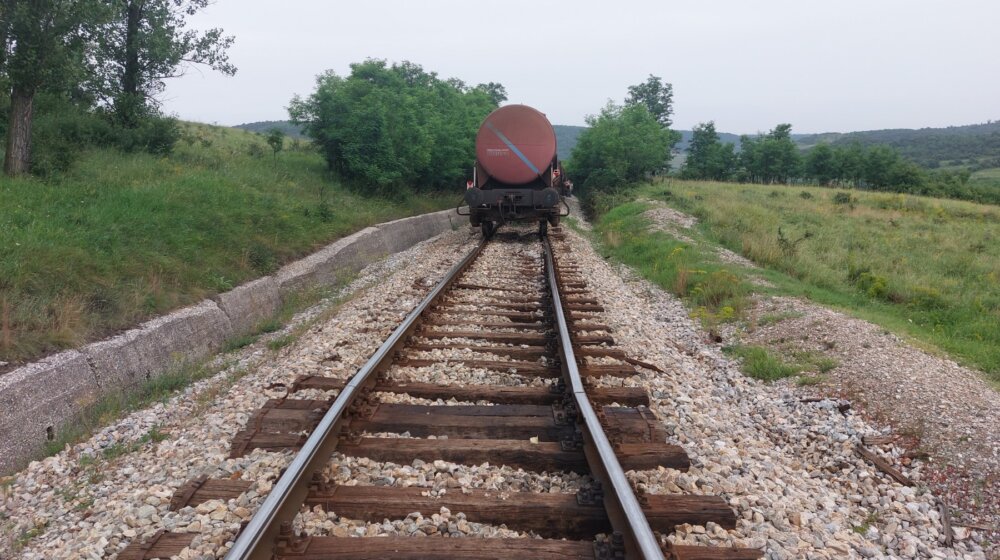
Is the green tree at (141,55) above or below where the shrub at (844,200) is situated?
above

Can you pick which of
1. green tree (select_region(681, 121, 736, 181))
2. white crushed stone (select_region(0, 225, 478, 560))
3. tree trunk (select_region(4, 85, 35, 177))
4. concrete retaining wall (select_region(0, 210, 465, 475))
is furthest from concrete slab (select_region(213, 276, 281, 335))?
green tree (select_region(681, 121, 736, 181))

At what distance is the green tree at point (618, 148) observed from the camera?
35406mm

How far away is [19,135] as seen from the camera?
33.2ft

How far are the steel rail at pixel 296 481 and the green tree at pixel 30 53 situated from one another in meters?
9.04

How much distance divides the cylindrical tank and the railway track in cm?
937

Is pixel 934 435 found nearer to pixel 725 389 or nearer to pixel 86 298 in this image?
pixel 725 389

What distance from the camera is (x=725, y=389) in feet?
18.1

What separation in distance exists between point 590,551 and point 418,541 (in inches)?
29.6

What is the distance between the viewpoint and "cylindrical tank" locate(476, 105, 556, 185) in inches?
590

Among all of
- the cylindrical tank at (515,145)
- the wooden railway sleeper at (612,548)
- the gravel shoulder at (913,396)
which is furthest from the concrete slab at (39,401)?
the cylindrical tank at (515,145)

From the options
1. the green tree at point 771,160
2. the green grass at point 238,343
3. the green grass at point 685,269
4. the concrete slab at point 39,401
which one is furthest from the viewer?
the green tree at point 771,160

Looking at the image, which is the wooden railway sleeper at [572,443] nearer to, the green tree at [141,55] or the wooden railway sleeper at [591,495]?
the wooden railway sleeper at [591,495]

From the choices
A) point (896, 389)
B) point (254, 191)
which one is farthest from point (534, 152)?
point (896, 389)

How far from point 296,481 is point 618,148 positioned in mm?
34457
